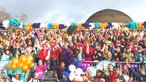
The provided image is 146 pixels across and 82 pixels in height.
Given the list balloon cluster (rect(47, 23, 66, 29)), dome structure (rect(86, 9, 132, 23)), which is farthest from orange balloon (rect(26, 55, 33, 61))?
dome structure (rect(86, 9, 132, 23))

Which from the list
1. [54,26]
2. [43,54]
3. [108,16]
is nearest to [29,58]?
[43,54]

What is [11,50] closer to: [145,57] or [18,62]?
[18,62]

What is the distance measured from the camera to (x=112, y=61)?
1880 cm

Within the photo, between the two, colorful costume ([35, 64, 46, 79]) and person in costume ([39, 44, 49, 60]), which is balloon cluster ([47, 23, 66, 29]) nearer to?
person in costume ([39, 44, 49, 60])

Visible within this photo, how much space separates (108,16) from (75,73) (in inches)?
2225

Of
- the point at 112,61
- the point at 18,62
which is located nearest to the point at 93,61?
the point at 112,61

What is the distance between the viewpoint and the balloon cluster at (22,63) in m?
17.6

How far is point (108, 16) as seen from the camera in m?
72.9

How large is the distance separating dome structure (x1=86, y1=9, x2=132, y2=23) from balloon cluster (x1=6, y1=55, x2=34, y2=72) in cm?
5240

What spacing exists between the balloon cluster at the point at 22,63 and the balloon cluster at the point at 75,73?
1803mm

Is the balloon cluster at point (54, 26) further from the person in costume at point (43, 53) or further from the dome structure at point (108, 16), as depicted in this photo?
the dome structure at point (108, 16)

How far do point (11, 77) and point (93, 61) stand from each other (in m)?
3.65

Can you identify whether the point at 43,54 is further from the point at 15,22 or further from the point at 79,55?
the point at 15,22

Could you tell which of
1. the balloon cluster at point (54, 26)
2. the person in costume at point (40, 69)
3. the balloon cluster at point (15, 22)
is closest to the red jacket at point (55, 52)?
the person in costume at point (40, 69)
